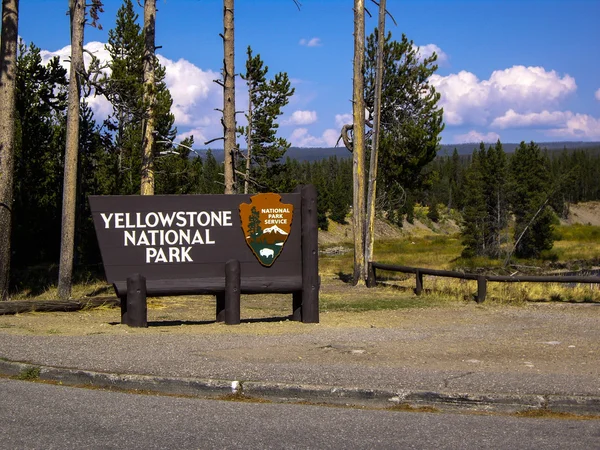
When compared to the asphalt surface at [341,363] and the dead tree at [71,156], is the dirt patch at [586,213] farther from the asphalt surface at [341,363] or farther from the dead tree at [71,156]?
the asphalt surface at [341,363]

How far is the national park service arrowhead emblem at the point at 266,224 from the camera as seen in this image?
11.0 meters

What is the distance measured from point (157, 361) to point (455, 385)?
3102 mm

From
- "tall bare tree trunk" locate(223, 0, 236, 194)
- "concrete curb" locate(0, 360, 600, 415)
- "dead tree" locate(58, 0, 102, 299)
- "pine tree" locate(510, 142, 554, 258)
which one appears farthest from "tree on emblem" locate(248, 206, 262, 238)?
"pine tree" locate(510, 142, 554, 258)

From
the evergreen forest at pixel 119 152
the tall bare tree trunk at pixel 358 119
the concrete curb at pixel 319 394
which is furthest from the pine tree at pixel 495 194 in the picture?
the concrete curb at pixel 319 394

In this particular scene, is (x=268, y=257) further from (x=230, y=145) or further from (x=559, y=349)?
(x=230, y=145)

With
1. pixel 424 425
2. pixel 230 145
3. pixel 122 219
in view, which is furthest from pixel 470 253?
pixel 424 425

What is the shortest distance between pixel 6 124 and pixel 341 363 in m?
10.6

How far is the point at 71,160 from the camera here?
15969 millimetres

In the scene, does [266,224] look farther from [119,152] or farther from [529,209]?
[529,209]

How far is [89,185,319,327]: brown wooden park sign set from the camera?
10.6 meters

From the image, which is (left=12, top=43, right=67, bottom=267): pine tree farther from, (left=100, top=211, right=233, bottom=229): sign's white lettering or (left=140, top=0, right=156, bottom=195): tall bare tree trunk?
(left=100, top=211, right=233, bottom=229): sign's white lettering

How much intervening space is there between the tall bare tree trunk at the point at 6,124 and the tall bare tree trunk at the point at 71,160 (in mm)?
1168

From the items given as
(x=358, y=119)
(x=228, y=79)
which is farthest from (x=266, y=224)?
(x=358, y=119)

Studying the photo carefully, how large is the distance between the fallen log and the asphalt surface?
1.76 meters
